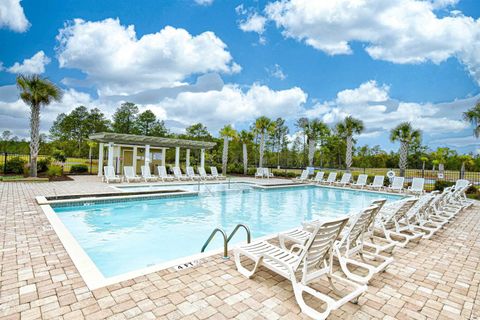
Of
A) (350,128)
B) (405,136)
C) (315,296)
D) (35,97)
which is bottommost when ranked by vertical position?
(315,296)

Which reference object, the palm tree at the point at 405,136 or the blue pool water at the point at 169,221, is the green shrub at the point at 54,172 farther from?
the palm tree at the point at 405,136

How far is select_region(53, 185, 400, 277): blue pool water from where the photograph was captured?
5.24 meters

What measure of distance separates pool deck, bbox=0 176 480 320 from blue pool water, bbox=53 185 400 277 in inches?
52.8

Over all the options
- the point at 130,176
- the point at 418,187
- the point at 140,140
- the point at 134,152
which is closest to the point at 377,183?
the point at 418,187

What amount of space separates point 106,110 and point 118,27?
34.9 meters

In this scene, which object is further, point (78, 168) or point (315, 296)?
point (78, 168)

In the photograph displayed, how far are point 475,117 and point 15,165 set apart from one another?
26884 mm

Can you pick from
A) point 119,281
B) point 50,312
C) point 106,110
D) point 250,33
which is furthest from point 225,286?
point 106,110

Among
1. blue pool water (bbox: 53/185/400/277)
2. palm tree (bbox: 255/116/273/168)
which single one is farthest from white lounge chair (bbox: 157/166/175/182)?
palm tree (bbox: 255/116/273/168)

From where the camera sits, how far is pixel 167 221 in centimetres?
767

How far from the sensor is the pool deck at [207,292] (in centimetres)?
252

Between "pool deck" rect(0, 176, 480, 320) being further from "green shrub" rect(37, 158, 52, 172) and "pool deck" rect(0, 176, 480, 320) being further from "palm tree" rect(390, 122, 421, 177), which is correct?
"palm tree" rect(390, 122, 421, 177)

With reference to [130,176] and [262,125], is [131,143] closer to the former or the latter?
[130,176]

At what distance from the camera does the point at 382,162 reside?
152 feet
